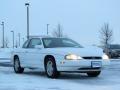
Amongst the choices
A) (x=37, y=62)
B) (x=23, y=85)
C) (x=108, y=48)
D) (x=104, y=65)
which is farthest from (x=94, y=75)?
(x=108, y=48)

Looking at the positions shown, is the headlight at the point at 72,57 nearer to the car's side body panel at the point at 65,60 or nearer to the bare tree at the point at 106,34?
the car's side body panel at the point at 65,60

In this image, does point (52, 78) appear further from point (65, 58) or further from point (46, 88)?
point (46, 88)

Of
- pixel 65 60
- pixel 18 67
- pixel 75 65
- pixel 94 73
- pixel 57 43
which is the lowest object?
pixel 94 73

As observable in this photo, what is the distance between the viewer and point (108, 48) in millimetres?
42938

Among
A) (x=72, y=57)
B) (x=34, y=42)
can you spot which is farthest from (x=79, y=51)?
(x=34, y=42)

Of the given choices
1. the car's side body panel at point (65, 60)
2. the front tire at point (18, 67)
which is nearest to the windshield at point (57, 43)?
the car's side body panel at point (65, 60)

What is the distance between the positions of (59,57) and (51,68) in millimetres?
601

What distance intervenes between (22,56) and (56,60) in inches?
103

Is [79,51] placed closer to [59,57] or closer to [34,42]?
[59,57]

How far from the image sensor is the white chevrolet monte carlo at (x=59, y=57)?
14586 mm

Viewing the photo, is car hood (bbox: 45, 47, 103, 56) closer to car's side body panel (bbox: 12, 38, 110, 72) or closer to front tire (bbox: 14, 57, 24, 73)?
car's side body panel (bbox: 12, 38, 110, 72)

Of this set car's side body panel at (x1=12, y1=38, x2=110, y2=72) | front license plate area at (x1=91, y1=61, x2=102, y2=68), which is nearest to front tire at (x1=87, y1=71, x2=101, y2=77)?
car's side body panel at (x1=12, y1=38, x2=110, y2=72)

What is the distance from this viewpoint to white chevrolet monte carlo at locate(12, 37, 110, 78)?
14.6 meters

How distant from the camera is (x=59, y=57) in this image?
1480 cm
